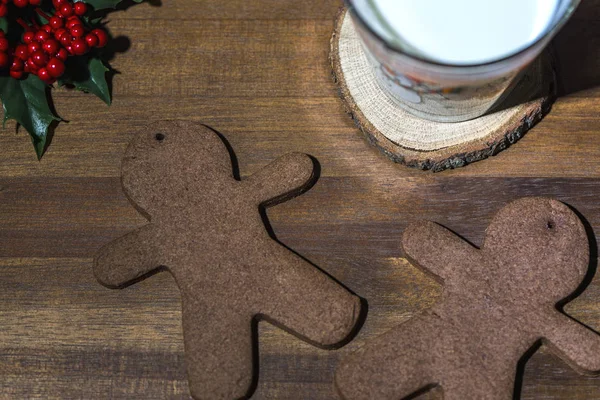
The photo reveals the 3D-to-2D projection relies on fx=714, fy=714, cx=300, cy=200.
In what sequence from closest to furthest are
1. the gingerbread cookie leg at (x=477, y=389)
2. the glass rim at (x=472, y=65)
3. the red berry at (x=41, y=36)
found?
the glass rim at (x=472, y=65), the gingerbread cookie leg at (x=477, y=389), the red berry at (x=41, y=36)

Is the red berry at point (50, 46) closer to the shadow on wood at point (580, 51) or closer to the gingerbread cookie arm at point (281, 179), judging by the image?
the gingerbread cookie arm at point (281, 179)

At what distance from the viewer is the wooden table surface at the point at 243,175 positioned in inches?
33.1

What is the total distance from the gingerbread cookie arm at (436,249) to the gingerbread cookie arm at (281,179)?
0.14 meters

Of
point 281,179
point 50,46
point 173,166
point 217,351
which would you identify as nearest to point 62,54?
point 50,46

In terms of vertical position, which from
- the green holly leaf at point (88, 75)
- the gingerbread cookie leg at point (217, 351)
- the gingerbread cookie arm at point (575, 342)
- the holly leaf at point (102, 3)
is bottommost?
the gingerbread cookie leg at point (217, 351)

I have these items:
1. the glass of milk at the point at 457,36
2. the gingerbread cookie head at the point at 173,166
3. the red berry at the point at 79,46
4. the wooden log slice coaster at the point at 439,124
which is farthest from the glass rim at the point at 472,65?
the red berry at the point at 79,46

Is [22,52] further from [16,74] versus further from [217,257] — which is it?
[217,257]

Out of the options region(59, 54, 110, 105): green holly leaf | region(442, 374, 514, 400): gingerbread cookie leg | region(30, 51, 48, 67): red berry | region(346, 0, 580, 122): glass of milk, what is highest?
region(346, 0, 580, 122): glass of milk

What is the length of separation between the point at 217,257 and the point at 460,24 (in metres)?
0.38

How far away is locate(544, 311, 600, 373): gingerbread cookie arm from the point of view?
790mm

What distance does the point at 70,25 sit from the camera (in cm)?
90

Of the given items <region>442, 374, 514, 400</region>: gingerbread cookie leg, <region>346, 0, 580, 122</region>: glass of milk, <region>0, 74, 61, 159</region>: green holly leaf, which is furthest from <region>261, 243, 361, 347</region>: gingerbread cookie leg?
<region>0, 74, 61, 159</region>: green holly leaf

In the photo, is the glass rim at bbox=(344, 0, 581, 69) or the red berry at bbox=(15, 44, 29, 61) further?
the red berry at bbox=(15, 44, 29, 61)

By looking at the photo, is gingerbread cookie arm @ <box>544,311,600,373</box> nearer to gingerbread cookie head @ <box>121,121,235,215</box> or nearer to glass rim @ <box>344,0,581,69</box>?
glass rim @ <box>344,0,581,69</box>
